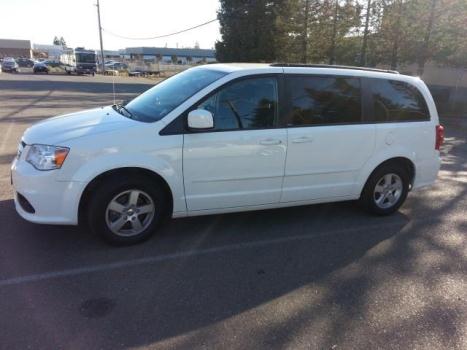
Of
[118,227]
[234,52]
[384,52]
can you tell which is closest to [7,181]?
[118,227]

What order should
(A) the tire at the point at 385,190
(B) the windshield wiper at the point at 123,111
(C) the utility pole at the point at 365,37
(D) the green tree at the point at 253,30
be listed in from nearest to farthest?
(B) the windshield wiper at the point at 123,111
(A) the tire at the point at 385,190
(C) the utility pole at the point at 365,37
(D) the green tree at the point at 253,30

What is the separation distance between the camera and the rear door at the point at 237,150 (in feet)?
13.5

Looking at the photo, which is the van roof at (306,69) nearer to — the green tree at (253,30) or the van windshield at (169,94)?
the van windshield at (169,94)

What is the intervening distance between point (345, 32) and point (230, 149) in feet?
76.2

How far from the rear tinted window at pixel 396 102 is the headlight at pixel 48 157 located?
11.4 ft

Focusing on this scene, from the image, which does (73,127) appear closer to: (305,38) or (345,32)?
(345,32)

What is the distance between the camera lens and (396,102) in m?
5.08

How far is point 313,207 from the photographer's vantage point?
18.2 ft

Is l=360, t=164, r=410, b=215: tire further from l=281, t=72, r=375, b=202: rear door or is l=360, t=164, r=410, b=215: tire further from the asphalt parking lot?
l=281, t=72, r=375, b=202: rear door

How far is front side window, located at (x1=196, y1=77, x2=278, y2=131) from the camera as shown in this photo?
13.7ft

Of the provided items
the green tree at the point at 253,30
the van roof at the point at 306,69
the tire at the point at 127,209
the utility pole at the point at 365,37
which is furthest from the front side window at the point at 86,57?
the tire at the point at 127,209

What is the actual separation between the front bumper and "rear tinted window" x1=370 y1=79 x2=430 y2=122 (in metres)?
3.48

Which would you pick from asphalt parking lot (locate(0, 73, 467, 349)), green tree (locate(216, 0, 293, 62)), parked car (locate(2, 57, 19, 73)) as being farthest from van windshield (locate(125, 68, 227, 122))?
parked car (locate(2, 57, 19, 73))

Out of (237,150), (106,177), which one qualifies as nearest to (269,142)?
(237,150)
